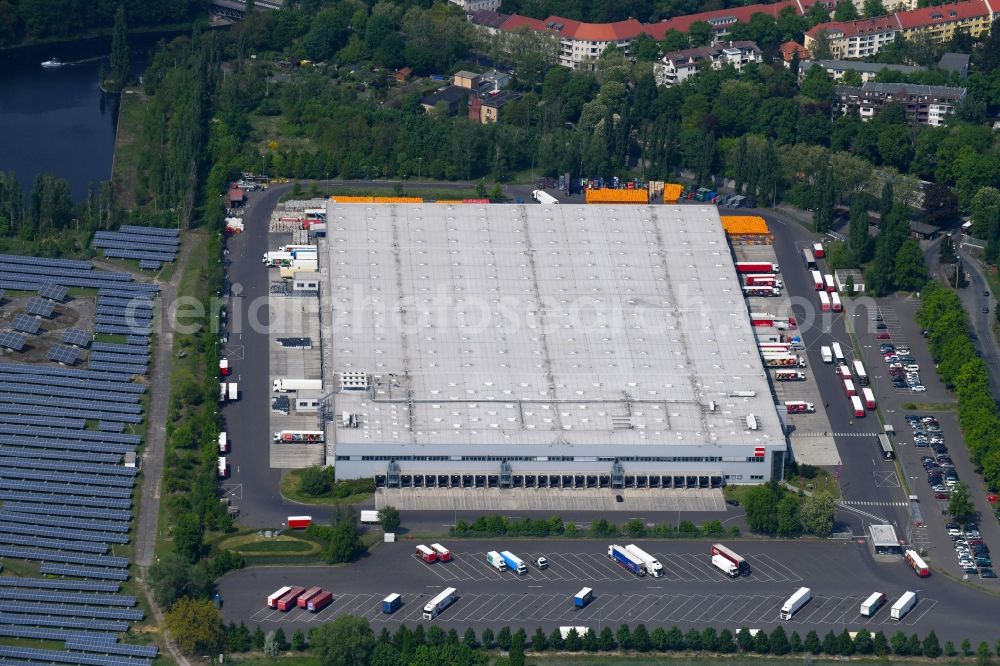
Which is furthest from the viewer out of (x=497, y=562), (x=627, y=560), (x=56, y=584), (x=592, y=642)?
(x=627, y=560)

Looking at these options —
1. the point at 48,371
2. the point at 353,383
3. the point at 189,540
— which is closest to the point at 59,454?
the point at 48,371

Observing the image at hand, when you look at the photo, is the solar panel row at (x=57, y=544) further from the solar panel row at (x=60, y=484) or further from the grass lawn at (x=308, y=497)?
the grass lawn at (x=308, y=497)

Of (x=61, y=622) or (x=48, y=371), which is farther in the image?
(x=48, y=371)

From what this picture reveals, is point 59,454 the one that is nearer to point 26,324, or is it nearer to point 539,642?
point 26,324

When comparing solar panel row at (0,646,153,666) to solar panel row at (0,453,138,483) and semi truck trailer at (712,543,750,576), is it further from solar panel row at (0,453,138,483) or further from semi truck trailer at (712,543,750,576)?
semi truck trailer at (712,543,750,576)

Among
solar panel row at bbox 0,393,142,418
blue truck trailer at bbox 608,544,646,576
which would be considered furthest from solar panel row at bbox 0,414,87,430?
blue truck trailer at bbox 608,544,646,576

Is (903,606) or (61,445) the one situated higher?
(61,445)

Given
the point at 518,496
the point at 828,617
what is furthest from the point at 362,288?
the point at 828,617
